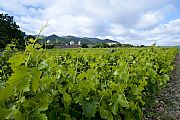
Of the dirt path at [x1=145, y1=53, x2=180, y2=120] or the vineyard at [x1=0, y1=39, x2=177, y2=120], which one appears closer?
the vineyard at [x1=0, y1=39, x2=177, y2=120]

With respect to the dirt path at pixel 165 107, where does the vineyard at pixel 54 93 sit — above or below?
above

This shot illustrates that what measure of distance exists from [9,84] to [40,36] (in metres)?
0.37

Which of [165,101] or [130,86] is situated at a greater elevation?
[130,86]

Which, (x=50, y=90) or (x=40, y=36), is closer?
(x=40, y=36)

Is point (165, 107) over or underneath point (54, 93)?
underneath

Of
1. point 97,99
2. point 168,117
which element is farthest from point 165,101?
point 97,99

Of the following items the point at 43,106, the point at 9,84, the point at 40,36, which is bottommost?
the point at 43,106

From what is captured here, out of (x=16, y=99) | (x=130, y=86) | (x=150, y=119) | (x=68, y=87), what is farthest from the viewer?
(x=150, y=119)

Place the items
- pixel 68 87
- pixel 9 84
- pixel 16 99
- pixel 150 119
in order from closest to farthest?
pixel 9 84
pixel 16 99
pixel 68 87
pixel 150 119

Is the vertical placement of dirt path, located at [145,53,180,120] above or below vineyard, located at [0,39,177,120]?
below

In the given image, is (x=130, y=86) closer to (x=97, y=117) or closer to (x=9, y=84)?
(x=97, y=117)

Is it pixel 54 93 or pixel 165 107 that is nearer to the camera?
pixel 54 93

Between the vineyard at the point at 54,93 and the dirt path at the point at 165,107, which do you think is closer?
the vineyard at the point at 54,93

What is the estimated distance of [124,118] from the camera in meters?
3.18
